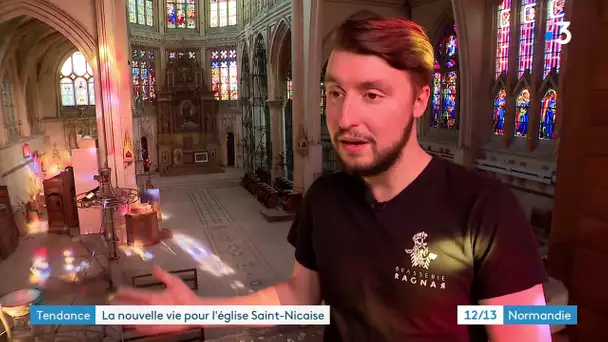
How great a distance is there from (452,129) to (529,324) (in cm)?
1386

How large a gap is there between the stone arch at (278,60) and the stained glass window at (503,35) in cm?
761

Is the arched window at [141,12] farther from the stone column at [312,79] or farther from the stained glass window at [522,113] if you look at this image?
the stained glass window at [522,113]

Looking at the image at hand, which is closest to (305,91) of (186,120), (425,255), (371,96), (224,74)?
(224,74)

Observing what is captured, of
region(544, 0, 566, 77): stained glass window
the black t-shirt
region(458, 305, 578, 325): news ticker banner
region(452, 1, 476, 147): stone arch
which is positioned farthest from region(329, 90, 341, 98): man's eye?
region(452, 1, 476, 147): stone arch

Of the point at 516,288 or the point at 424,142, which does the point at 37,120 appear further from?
the point at 516,288

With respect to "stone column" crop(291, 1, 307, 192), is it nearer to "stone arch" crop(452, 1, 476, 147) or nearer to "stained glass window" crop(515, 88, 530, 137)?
"stone arch" crop(452, 1, 476, 147)

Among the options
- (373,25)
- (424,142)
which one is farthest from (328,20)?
(373,25)

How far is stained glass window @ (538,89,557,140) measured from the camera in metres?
10.6

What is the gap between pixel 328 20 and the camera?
47.2ft

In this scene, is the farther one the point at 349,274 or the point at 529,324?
the point at 349,274

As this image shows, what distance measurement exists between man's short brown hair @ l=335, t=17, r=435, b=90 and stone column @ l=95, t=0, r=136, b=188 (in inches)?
421

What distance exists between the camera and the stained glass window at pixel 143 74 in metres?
21.2

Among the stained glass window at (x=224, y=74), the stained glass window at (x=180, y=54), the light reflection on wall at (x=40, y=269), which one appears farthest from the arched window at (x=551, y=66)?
the stained glass window at (x=180, y=54)

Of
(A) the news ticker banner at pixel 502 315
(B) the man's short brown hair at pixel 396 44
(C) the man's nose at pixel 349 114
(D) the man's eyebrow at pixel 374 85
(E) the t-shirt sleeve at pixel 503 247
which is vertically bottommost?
(A) the news ticker banner at pixel 502 315
